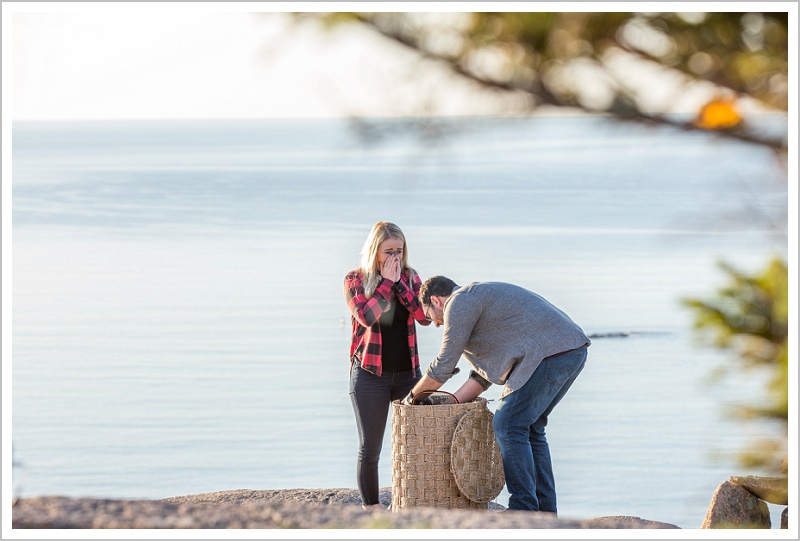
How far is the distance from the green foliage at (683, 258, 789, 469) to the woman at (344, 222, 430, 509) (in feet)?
7.32

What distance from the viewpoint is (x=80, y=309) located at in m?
14.2

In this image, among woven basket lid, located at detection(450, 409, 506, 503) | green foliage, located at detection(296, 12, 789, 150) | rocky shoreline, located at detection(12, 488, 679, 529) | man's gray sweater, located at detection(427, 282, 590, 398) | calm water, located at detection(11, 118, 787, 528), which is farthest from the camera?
woven basket lid, located at detection(450, 409, 506, 503)

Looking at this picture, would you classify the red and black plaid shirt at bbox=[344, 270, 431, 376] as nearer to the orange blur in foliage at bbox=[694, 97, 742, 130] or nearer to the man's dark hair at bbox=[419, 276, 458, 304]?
the man's dark hair at bbox=[419, 276, 458, 304]

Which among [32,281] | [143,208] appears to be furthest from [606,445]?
[143,208]

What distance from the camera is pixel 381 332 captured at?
187 inches

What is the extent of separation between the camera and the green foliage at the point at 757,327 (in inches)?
101

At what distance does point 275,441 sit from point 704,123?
6.96 meters

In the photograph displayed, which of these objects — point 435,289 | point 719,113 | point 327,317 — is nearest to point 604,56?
point 719,113

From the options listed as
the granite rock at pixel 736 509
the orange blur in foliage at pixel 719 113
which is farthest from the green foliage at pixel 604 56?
the granite rock at pixel 736 509

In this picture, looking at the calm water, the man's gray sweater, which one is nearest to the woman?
the man's gray sweater

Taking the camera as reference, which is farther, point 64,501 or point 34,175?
point 34,175

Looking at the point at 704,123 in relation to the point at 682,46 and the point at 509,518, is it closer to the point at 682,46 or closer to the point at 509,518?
the point at 682,46

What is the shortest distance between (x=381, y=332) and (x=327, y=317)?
826cm

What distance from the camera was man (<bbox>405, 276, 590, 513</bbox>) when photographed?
14.8 feet
